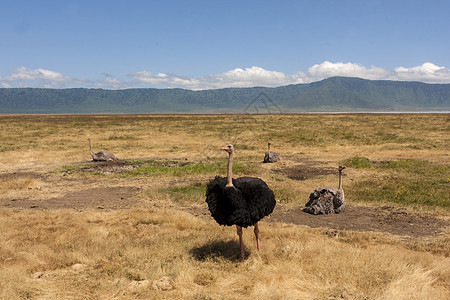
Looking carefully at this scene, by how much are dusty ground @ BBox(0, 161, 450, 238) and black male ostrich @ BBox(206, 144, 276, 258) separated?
327cm

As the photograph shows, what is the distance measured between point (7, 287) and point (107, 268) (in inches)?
66.3

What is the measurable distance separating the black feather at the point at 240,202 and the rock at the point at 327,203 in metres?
4.42

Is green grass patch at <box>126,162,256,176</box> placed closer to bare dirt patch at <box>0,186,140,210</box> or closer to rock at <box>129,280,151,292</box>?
bare dirt patch at <box>0,186,140,210</box>

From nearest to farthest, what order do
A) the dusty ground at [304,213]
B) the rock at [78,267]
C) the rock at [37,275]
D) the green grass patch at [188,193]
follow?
the rock at [37,275] < the rock at [78,267] < the dusty ground at [304,213] < the green grass patch at [188,193]

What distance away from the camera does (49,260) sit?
739 cm

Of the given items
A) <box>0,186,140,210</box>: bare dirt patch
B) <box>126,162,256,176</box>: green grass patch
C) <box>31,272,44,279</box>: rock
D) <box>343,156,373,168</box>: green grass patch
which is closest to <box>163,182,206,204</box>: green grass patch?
<box>0,186,140,210</box>: bare dirt patch

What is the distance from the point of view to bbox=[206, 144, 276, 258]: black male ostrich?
22.9 ft

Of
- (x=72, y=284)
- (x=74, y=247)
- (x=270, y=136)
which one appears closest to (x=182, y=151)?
(x=270, y=136)

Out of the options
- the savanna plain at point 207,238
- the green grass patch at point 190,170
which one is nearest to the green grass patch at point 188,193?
the savanna plain at point 207,238

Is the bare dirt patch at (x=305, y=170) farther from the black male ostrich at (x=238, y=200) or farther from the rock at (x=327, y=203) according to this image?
the black male ostrich at (x=238, y=200)

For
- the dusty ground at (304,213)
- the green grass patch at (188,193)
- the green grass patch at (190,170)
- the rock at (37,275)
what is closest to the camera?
the rock at (37,275)

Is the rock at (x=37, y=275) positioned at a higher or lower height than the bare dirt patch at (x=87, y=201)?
higher

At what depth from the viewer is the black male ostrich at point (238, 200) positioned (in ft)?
22.9

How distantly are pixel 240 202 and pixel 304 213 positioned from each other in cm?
507
